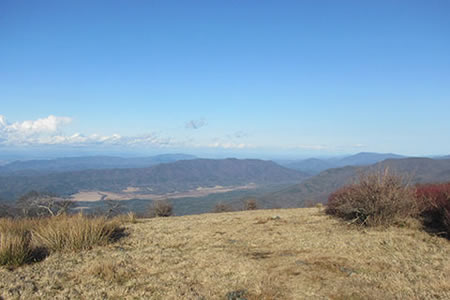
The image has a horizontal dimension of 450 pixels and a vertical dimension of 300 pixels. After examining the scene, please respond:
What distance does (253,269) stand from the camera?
5.96m

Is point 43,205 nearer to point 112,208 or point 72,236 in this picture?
point 112,208

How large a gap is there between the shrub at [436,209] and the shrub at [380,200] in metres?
0.40

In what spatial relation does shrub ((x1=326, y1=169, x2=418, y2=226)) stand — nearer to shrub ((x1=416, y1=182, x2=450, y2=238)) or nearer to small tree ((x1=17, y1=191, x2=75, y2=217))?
shrub ((x1=416, y1=182, x2=450, y2=238))

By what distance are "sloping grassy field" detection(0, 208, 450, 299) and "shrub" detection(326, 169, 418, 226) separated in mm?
568

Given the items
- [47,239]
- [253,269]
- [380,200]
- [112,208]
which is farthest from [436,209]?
[112,208]

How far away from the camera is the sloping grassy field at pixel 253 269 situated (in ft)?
15.9

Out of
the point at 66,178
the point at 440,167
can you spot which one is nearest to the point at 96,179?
the point at 66,178

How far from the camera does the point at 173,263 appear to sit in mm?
6586

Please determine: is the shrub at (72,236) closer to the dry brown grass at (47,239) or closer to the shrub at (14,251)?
the dry brown grass at (47,239)

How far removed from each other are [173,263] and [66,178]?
662 feet

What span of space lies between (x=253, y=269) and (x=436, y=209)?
24.5 feet

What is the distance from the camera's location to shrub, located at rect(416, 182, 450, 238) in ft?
28.0

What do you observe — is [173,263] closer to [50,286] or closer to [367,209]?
[50,286]

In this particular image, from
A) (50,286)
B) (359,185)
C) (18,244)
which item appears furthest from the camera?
(359,185)
